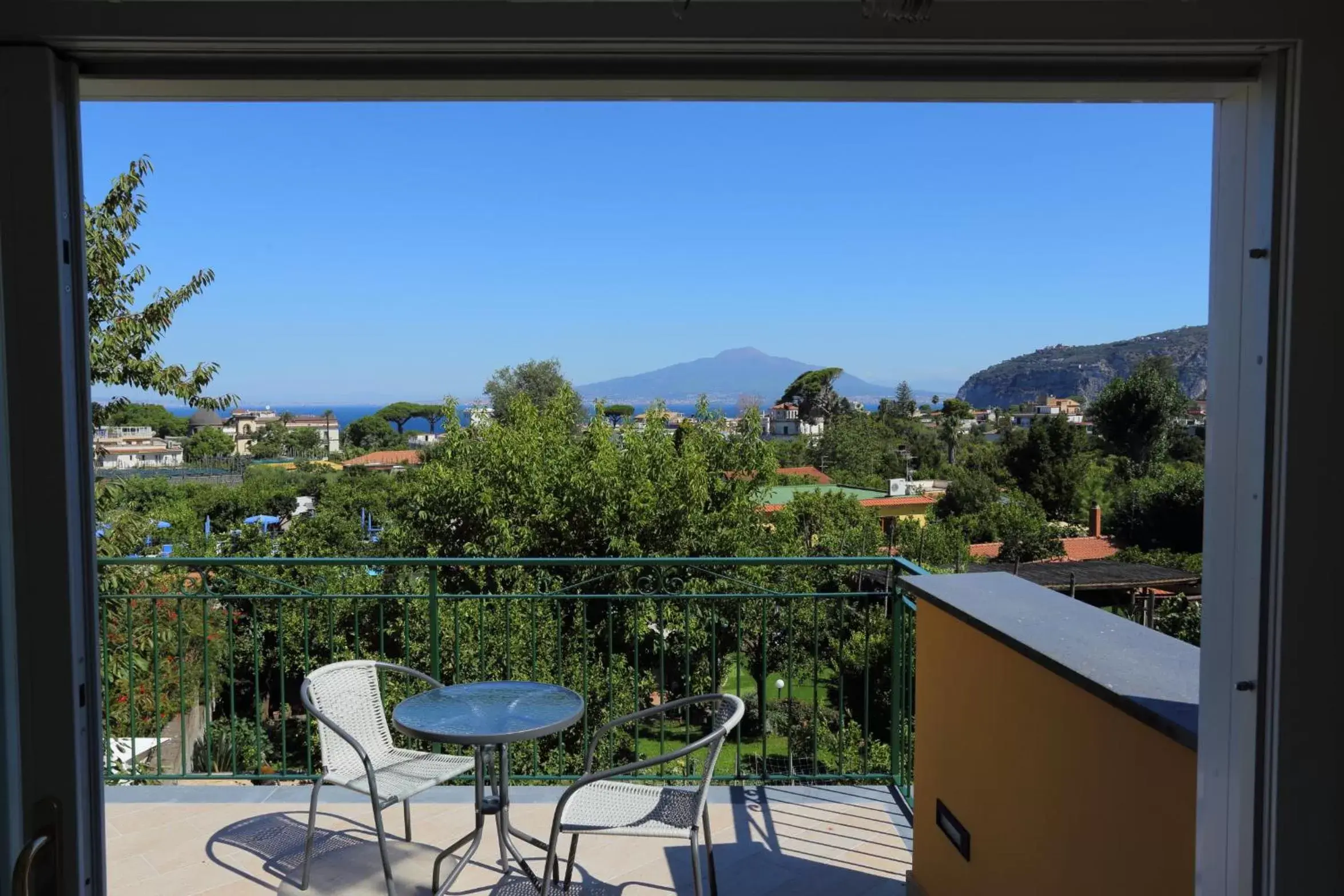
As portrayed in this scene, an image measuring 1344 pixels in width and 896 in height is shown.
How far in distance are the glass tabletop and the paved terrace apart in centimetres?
53

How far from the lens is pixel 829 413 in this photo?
3434 centimetres

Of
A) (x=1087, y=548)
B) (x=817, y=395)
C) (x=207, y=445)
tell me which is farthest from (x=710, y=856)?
(x=817, y=395)

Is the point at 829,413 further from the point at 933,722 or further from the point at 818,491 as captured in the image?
the point at 933,722

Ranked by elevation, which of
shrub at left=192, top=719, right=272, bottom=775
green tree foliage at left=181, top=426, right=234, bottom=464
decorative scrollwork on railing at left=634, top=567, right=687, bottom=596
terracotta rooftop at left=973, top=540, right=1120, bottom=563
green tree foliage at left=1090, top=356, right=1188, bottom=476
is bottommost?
shrub at left=192, top=719, right=272, bottom=775

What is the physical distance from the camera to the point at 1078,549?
2581cm

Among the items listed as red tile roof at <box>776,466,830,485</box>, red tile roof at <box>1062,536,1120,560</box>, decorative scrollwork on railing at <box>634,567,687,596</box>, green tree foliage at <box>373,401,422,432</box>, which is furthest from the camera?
red tile roof at <box>776,466,830,485</box>

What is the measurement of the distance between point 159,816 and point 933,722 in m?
2.78

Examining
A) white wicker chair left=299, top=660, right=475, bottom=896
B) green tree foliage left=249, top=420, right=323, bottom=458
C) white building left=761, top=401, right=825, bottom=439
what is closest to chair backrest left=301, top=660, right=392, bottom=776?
white wicker chair left=299, top=660, right=475, bottom=896

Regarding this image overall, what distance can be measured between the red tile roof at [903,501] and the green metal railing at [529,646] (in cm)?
492

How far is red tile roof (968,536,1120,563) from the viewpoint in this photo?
75.4ft

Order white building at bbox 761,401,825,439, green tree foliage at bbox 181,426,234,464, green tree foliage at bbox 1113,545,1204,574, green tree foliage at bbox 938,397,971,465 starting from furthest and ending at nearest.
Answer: green tree foliage at bbox 938,397,971,465 < white building at bbox 761,401,825,439 < green tree foliage at bbox 181,426,234,464 < green tree foliage at bbox 1113,545,1204,574

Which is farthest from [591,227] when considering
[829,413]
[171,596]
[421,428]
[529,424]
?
[171,596]

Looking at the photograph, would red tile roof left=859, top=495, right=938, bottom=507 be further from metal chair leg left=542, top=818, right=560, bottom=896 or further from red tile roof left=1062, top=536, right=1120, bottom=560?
metal chair leg left=542, top=818, right=560, bottom=896

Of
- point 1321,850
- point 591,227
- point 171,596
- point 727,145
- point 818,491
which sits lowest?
point 818,491
